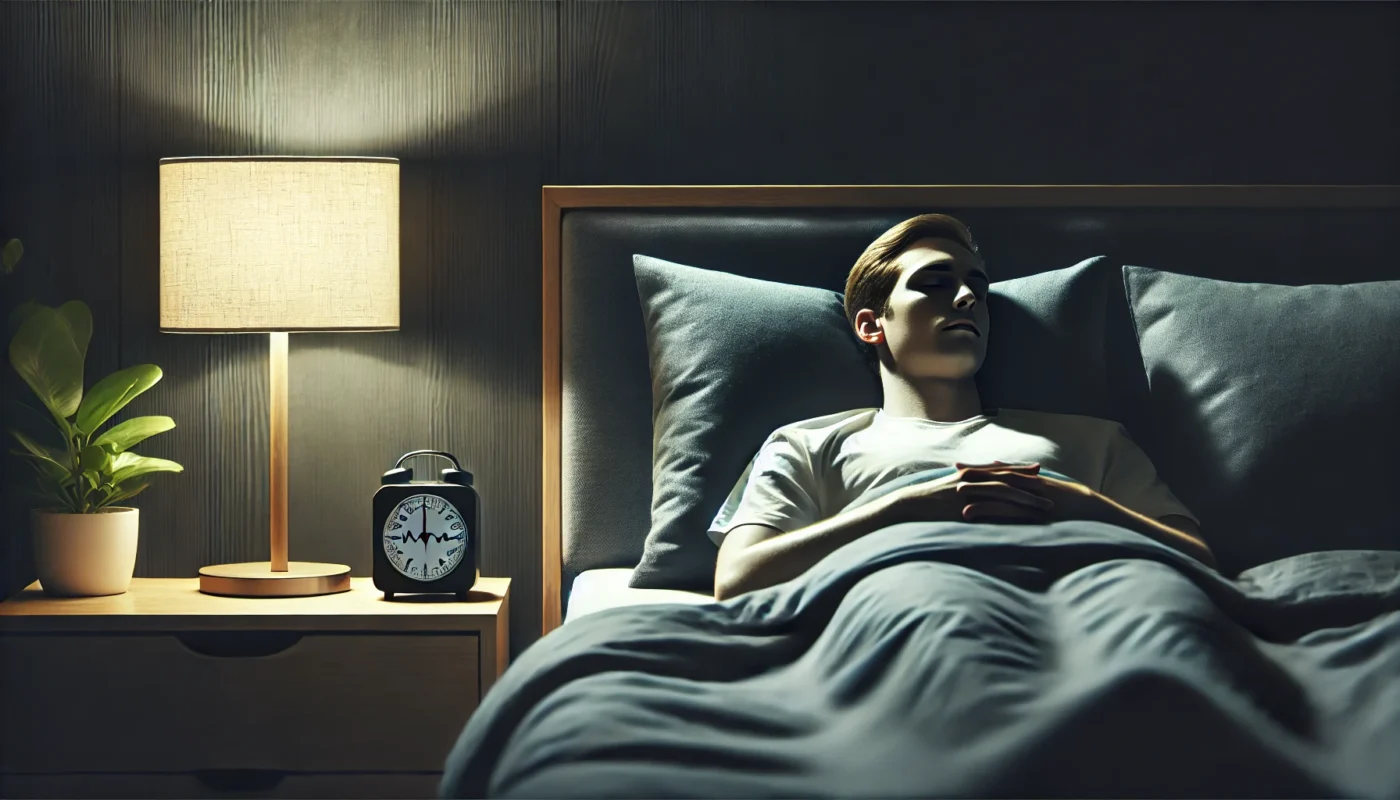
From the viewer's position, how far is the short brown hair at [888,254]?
207 cm

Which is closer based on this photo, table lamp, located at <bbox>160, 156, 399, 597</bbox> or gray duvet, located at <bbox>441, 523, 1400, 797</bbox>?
gray duvet, located at <bbox>441, 523, 1400, 797</bbox>

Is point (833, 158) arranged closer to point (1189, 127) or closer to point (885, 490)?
point (1189, 127)

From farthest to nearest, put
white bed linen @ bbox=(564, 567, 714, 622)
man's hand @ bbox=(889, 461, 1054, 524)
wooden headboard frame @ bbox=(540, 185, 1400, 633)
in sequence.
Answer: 1. wooden headboard frame @ bbox=(540, 185, 1400, 633)
2. white bed linen @ bbox=(564, 567, 714, 622)
3. man's hand @ bbox=(889, 461, 1054, 524)

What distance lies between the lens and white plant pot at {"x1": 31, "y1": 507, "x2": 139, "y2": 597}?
209 cm

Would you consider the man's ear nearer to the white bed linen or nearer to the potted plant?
the white bed linen

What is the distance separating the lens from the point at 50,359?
209 cm

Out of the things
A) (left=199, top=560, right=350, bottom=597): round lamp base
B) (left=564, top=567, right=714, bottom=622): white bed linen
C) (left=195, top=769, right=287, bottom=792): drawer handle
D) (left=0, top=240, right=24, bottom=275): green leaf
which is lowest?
(left=195, top=769, right=287, bottom=792): drawer handle

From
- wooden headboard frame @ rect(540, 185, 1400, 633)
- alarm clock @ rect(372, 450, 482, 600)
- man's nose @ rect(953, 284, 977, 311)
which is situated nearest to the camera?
man's nose @ rect(953, 284, 977, 311)

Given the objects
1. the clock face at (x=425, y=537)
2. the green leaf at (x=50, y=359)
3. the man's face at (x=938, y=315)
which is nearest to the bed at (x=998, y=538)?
the man's face at (x=938, y=315)

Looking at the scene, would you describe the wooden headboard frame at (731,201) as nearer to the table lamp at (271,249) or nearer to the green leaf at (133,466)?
the table lamp at (271,249)

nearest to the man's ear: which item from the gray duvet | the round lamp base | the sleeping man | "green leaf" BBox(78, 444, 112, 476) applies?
the sleeping man

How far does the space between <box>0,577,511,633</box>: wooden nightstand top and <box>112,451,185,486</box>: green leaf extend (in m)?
0.21

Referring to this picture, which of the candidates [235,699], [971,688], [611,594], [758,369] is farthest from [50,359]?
[971,688]

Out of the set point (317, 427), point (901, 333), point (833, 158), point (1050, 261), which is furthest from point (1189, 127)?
point (317, 427)
